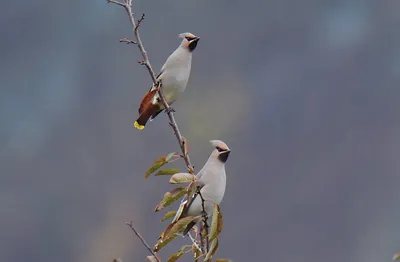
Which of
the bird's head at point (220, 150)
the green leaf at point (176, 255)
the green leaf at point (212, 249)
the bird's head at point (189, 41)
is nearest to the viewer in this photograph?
the green leaf at point (212, 249)

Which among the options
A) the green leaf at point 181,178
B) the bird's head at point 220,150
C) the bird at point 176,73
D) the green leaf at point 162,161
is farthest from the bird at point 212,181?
the bird at point 176,73

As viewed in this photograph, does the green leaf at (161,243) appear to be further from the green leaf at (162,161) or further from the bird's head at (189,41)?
the bird's head at (189,41)

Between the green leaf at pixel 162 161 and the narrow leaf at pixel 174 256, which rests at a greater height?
the green leaf at pixel 162 161

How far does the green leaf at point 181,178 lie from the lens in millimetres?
1040

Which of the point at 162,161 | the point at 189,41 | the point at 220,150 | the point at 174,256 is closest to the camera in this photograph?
the point at 174,256

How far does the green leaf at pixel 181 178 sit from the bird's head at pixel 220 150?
0.86ft

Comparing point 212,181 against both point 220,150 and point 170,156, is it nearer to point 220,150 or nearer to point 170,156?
point 220,150

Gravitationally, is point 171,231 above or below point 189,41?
below

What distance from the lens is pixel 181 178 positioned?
1.05 metres

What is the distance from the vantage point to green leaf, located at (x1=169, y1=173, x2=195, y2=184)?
3.41ft

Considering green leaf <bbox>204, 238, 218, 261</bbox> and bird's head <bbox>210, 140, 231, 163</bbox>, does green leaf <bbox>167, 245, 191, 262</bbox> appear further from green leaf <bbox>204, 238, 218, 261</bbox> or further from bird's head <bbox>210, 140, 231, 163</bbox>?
bird's head <bbox>210, 140, 231, 163</bbox>

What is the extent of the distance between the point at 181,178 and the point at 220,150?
0.31 metres

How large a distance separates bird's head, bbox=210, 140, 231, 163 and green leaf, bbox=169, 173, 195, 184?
0.86 ft

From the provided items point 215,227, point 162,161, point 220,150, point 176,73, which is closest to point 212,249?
point 215,227
